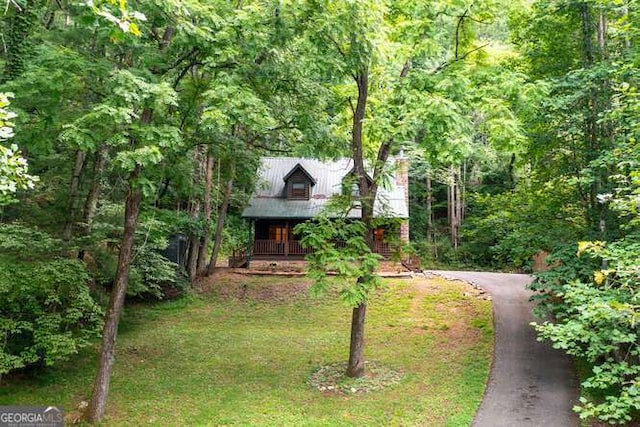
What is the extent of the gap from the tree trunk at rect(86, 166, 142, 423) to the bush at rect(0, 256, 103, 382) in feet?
2.94

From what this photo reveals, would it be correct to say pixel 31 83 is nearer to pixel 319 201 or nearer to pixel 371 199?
pixel 371 199

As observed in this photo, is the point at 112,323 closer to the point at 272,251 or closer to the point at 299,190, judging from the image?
the point at 272,251

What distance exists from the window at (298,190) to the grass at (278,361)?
656cm

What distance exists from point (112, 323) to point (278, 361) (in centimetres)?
505

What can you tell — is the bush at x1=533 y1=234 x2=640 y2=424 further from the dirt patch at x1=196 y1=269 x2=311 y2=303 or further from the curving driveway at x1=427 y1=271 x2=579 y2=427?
the dirt patch at x1=196 y1=269 x2=311 y2=303

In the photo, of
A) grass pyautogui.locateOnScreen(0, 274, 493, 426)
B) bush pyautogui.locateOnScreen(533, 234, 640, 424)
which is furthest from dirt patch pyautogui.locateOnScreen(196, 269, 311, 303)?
bush pyautogui.locateOnScreen(533, 234, 640, 424)

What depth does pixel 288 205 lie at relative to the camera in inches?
981

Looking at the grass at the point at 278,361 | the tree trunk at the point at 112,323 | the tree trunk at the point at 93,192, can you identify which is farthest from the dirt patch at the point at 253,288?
the tree trunk at the point at 112,323

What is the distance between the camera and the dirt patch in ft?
65.8

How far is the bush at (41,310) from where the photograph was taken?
1017 cm

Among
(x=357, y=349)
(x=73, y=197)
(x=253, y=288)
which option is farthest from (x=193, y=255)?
(x=357, y=349)

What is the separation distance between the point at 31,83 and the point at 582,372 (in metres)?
14.1

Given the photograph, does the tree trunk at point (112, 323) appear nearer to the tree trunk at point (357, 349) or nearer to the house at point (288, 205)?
the tree trunk at point (357, 349)

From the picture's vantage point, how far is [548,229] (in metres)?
13.0
